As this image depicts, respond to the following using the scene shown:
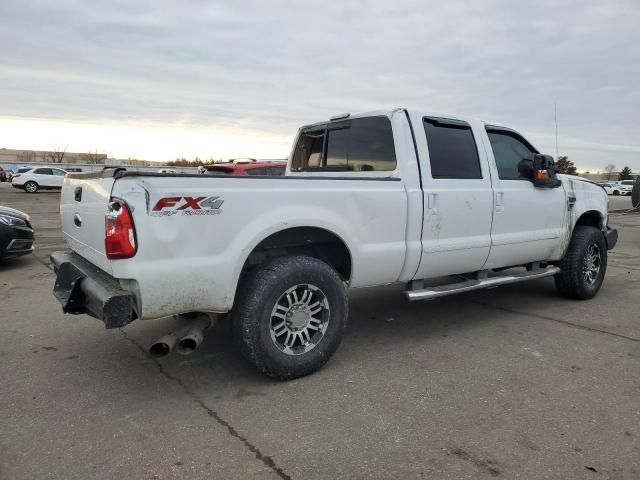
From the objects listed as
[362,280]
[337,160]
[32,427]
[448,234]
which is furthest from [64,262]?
[448,234]

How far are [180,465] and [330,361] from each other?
1695 millimetres

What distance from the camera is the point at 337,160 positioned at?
5176 mm

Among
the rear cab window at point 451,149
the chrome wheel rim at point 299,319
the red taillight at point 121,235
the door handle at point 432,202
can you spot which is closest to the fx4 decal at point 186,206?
the red taillight at point 121,235

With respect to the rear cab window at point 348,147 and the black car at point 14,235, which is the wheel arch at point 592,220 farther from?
the black car at point 14,235

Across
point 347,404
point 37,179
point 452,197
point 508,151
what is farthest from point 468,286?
point 37,179

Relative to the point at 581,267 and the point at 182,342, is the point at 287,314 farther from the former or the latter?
the point at 581,267

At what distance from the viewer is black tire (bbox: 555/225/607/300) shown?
5938mm

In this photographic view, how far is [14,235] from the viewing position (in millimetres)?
7734

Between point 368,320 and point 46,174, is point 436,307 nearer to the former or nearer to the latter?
point 368,320

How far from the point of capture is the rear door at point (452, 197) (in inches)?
176

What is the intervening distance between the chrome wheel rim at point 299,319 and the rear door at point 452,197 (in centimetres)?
108

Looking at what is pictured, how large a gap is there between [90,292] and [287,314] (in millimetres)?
1304

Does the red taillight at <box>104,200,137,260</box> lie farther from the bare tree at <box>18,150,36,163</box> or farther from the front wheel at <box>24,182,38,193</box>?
the bare tree at <box>18,150,36,163</box>

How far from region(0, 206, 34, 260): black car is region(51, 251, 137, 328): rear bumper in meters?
4.12
